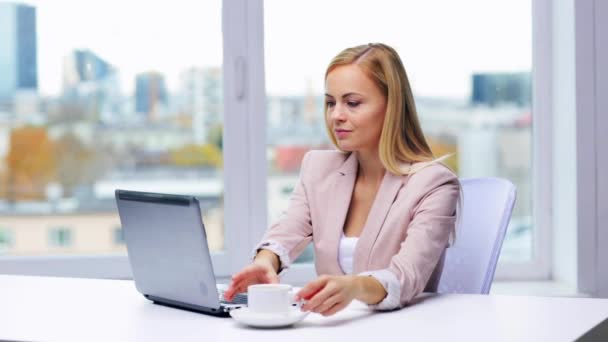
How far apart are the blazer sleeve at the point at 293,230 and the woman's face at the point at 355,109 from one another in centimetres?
23

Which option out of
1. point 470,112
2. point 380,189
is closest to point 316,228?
point 380,189

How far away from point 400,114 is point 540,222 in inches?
57.0

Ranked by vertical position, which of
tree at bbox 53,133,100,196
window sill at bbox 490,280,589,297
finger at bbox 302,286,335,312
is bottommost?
window sill at bbox 490,280,589,297

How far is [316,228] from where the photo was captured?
235 cm

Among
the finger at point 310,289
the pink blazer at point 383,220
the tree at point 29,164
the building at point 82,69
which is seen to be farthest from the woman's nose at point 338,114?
the tree at point 29,164

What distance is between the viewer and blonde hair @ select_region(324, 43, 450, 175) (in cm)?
224

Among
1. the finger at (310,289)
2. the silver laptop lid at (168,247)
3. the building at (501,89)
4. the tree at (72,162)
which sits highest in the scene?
the building at (501,89)

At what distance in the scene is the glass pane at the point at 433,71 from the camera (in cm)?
347

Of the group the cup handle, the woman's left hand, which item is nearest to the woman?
the cup handle

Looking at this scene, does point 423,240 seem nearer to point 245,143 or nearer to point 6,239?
point 245,143

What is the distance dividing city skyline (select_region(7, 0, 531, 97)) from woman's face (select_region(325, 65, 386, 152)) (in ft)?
3.96

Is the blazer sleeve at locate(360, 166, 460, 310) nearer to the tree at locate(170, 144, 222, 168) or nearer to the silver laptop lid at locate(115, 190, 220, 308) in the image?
the silver laptop lid at locate(115, 190, 220, 308)

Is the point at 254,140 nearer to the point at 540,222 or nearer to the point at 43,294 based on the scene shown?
the point at 540,222

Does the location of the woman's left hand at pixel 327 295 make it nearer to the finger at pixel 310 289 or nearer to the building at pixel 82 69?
the finger at pixel 310 289
